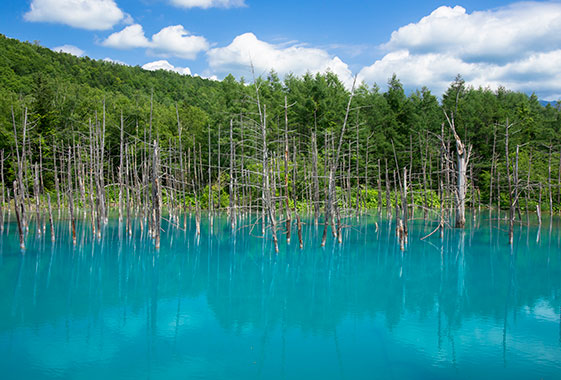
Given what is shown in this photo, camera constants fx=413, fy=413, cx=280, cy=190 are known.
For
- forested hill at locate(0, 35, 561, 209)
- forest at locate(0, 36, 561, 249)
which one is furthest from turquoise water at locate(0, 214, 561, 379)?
forested hill at locate(0, 35, 561, 209)

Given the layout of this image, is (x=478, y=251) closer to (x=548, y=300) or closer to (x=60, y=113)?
(x=548, y=300)

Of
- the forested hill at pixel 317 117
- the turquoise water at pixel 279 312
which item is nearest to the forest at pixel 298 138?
the forested hill at pixel 317 117

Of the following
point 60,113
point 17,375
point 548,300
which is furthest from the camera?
point 60,113

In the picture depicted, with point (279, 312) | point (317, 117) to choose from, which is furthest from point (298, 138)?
point (279, 312)

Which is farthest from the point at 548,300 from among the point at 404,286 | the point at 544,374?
the point at 544,374

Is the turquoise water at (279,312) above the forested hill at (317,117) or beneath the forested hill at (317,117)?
beneath

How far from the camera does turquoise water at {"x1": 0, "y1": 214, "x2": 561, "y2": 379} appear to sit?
23.0ft

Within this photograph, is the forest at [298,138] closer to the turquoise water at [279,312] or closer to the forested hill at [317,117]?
the forested hill at [317,117]

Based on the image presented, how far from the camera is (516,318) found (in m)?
9.45

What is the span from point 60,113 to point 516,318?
140ft

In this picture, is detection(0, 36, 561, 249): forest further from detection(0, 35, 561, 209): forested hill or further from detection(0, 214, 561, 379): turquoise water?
detection(0, 214, 561, 379): turquoise water

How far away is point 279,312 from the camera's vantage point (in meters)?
9.89

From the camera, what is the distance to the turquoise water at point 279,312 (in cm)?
701

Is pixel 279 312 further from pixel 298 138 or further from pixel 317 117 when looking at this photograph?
pixel 317 117
